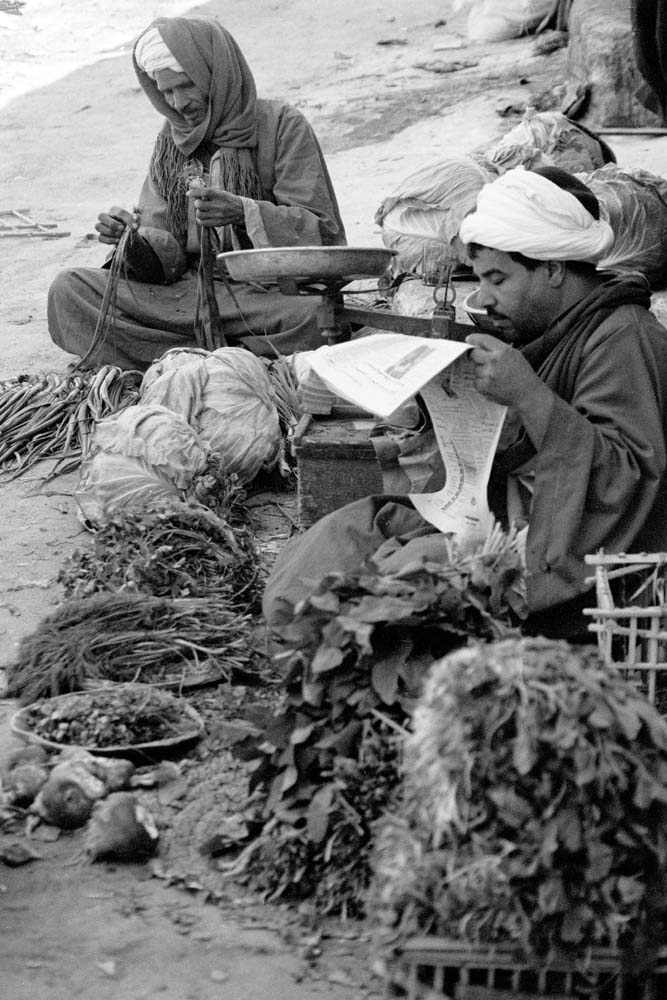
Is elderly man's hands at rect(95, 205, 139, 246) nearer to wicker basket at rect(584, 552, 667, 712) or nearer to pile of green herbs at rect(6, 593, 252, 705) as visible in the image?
pile of green herbs at rect(6, 593, 252, 705)

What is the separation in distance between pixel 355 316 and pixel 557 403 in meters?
1.02

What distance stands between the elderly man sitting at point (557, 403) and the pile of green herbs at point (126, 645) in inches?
17.0

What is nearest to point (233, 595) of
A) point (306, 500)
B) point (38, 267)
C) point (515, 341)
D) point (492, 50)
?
point (306, 500)

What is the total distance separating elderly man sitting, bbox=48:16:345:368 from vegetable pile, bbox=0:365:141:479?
306 millimetres

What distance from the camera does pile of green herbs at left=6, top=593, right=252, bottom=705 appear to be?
11.1ft

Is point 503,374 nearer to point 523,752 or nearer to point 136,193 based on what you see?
point 523,752

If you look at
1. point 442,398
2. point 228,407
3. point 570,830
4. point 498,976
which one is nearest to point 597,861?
point 570,830

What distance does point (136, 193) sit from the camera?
34.0 feet

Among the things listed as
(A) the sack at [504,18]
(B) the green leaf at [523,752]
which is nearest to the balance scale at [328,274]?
(B) the green leaf at [523,752]

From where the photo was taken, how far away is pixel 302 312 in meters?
5.65

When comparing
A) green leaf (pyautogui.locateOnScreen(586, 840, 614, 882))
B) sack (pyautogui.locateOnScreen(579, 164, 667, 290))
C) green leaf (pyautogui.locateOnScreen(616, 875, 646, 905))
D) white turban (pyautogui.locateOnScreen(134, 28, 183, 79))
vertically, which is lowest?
green leaf (pyautogui.locateOnScreen(616, 875, 646, 905))

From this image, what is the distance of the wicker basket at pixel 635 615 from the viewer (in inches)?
95.9

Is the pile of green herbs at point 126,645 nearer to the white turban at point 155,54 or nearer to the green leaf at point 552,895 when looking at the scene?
the green leaf at point 552,895

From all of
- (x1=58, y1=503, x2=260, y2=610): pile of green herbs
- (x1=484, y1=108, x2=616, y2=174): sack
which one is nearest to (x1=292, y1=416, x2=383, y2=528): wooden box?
(x1=58, y1=503, x2=260, y2=610): pile of green herbs
